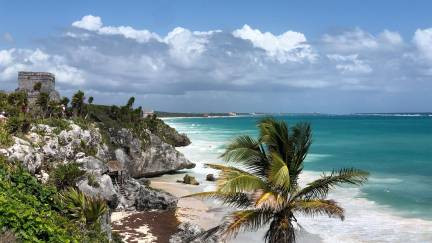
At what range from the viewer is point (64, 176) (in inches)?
957

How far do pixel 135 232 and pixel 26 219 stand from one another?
47.5 ft

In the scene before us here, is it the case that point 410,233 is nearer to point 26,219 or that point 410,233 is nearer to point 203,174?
point 26,219

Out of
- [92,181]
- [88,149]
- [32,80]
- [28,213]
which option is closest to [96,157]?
[88,149]

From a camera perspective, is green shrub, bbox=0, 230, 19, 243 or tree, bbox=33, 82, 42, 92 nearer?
green shrub, bbox=0, 230, 19, 243

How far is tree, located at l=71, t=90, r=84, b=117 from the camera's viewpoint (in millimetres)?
36938

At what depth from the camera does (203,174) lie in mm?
46281

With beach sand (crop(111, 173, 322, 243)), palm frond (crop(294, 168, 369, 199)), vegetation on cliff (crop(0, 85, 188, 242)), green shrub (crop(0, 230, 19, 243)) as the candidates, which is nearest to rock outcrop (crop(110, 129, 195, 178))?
vegetation on cliff (crop(0, 85, 188, 242))

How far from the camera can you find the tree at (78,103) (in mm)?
36938

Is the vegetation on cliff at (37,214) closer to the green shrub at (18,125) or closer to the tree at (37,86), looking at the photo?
the green shrub at (18,125)

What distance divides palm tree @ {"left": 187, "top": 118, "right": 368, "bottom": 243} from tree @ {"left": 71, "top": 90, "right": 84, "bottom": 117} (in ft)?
86.2

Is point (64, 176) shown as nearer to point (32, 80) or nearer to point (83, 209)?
point (83, 209)

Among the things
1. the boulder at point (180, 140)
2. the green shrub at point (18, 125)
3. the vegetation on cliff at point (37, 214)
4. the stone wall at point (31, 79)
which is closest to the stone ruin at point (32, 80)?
the stone wall at point (31, 79)

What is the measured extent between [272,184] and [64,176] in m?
15.2

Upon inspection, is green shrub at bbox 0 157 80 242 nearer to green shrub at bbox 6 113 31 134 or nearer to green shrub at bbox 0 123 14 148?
green shrub at bbox 0 123 14 148
